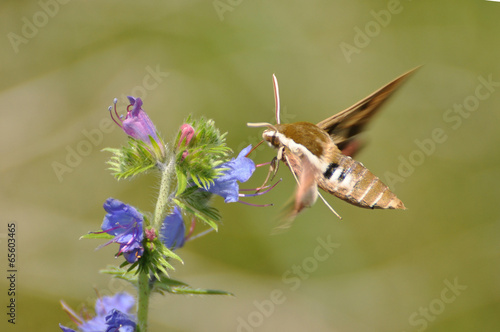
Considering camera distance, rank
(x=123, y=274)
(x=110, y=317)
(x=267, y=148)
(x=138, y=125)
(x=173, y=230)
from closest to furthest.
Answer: (x=110, y=317) → (x=123, y=274) → (x=138, y=125) → (x=173, y=230) → (x=267, y=148)

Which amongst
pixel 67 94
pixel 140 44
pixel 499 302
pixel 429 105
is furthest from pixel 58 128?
pixel 499 302

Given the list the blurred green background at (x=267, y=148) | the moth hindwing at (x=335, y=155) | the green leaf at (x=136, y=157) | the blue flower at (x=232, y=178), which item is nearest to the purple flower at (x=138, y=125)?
the green leaf at (x=136, y=157)

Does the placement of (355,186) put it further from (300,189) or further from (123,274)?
(123,274)

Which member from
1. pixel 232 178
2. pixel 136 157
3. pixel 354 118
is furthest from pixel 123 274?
pixel 354 118

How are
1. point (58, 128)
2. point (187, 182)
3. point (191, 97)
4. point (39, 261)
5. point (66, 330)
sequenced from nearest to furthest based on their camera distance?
point (66, 330), point (187, 182), point (39, 261), point (58, 128), point (191, 97)

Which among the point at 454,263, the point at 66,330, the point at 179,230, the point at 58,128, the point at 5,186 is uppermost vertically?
the point at 58,128

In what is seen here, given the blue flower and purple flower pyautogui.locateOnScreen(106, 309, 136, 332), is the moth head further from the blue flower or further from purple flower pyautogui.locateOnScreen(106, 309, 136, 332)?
purple flower pyautogui.locateOnScreen(106, 309, 136, 332)

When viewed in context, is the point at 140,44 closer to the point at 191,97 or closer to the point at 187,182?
the point at 191,97

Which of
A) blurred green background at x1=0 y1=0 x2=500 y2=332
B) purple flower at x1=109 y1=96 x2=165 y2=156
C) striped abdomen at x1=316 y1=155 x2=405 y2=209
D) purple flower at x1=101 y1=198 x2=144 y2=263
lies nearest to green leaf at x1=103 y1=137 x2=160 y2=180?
purple flower at x1=109 y1=96 x2=165 y2=156
